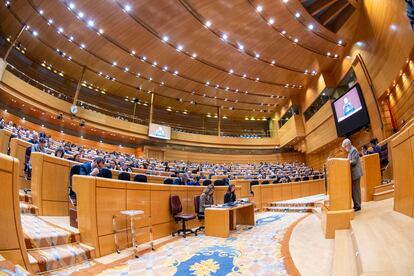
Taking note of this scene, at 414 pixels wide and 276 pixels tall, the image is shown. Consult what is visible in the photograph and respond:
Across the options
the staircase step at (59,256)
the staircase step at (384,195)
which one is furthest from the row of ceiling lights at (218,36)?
the staircase step at (59,256)

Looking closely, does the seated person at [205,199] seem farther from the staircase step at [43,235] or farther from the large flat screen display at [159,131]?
the large flat screen display at [159,131]

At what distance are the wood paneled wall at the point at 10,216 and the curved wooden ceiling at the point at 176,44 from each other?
32.6 ft

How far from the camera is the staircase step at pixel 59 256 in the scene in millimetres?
2236

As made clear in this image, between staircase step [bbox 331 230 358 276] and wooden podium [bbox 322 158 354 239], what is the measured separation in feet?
1.09

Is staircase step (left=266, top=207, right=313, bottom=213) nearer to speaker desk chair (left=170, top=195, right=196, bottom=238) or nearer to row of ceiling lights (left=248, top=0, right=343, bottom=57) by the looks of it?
speaker desk chair (left=170, top=195, right=196, bottom=238)

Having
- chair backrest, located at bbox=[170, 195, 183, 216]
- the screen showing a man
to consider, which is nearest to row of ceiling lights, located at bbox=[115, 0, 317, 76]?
the screen showing a man

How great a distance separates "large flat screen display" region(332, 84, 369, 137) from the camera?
10938 mm

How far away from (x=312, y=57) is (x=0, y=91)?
15462 mm

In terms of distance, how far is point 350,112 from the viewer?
12.0m

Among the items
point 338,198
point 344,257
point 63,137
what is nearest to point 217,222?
point 338,198

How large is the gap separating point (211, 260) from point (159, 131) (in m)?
15.0

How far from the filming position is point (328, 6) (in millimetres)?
10945

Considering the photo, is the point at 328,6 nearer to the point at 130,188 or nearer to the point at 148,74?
the point at 148,74

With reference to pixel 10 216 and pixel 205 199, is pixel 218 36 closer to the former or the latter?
pixel 205 199
